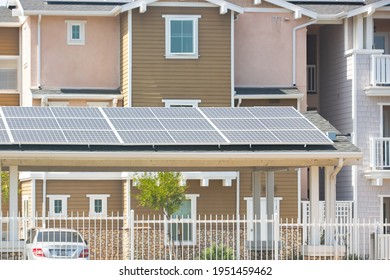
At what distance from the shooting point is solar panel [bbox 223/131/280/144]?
3525cm

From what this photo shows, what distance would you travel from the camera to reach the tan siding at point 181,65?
4981 centimetres

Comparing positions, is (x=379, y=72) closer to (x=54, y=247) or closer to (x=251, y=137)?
(x=251, y=137)

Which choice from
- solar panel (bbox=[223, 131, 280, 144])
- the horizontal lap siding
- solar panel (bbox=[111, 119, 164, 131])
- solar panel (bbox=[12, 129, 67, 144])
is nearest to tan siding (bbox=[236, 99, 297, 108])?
the horizontal lap siding

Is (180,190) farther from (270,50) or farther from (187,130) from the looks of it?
(187,130)

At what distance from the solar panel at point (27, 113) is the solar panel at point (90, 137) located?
1650 millimetres

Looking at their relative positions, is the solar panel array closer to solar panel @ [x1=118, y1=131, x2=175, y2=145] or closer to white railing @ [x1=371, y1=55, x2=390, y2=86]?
solar panel @ [x1=118, y1=131, x2=175, y2=145]

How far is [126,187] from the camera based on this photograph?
49469mm

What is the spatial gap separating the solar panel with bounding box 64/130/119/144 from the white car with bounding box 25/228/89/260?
2.25 m

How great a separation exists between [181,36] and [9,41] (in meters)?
8.04

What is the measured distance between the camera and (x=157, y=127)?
36000mm

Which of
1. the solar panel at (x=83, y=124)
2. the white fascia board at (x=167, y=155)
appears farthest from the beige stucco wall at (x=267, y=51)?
the white fascia board at (x=167, y=155)
